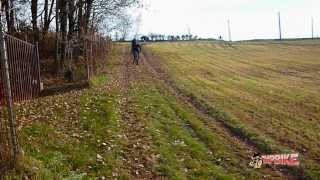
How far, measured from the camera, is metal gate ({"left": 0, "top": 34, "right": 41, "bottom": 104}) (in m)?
16.5

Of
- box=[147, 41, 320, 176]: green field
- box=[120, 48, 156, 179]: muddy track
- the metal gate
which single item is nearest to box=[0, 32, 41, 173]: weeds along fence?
the metal gate

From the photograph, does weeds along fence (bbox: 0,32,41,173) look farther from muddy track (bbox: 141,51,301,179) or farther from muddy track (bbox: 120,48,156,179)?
muddy track (bbox: 141,51,301,179)

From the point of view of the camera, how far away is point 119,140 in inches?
450

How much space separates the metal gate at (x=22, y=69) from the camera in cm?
1650

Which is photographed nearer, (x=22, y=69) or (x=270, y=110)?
(x=22, y=69)

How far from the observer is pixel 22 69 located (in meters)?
17.8

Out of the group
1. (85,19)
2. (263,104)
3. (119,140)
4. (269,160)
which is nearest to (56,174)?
(119,140)

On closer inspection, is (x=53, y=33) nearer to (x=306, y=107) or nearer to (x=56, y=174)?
(x=306, y=107)

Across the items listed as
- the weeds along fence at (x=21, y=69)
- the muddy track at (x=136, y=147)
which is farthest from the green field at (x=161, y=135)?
the weeds along fence at (x=21, y=69)

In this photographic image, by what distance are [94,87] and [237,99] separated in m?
5.94

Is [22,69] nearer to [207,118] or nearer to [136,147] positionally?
[207,118]

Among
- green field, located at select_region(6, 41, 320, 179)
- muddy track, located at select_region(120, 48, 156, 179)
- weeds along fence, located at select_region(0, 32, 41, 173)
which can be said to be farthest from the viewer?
weeds along fence, located at select_region(0, 32, 41, 173)

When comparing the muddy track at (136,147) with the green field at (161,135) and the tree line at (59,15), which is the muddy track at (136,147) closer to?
the green field at (161,135)

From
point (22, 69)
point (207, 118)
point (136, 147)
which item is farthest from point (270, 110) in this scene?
point (22, 69)
